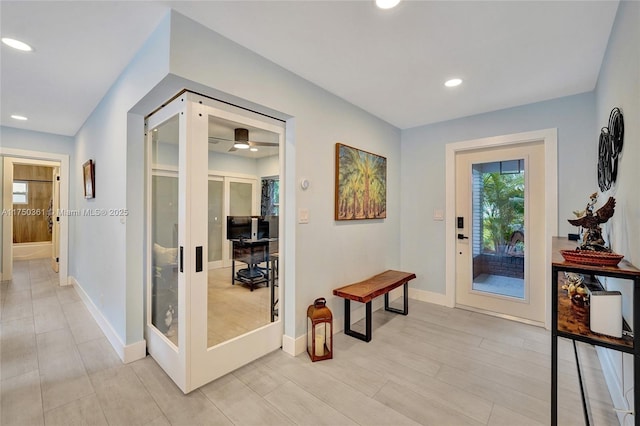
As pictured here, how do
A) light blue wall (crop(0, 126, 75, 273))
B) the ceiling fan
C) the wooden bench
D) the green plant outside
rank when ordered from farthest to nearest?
1. light blue wall (crop(0, 126, 75, 273))
2. the green plant outside
3. the wooden bench
4. the ceiling fan

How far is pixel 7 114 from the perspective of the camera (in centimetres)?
347

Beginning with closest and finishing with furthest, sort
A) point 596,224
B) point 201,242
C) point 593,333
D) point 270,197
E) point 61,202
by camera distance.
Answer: point 593,333
point 596,224
point 201,242
point 270,197
point 61,202

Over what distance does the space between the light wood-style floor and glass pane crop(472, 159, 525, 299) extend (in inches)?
24.8

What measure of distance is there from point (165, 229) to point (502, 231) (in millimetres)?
3719

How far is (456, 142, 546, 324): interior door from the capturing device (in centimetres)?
317

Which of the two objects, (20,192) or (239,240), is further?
(20,192)

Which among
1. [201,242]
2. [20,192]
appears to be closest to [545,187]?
[201,242]

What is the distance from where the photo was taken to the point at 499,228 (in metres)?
3.39

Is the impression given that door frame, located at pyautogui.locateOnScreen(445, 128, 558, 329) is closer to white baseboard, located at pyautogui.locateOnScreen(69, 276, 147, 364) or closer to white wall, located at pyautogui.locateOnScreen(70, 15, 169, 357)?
white wall, located at pyautogui.locateOnScreen(70, 15, 169, 357)

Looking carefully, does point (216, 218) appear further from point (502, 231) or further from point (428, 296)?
point (502, 231)

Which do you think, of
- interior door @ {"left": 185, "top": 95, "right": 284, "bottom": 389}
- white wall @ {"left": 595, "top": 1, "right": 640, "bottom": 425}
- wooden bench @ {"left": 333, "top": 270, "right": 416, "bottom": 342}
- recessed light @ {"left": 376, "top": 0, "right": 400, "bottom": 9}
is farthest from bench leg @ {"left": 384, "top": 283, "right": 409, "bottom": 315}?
recessed light @ {"left": 376, "top": 0, "right": 400, "bottom": 9}

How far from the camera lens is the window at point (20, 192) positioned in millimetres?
6887

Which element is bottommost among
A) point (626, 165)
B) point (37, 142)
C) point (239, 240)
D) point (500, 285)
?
point (500, 285)

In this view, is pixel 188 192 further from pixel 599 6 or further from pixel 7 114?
pixel 7 114
